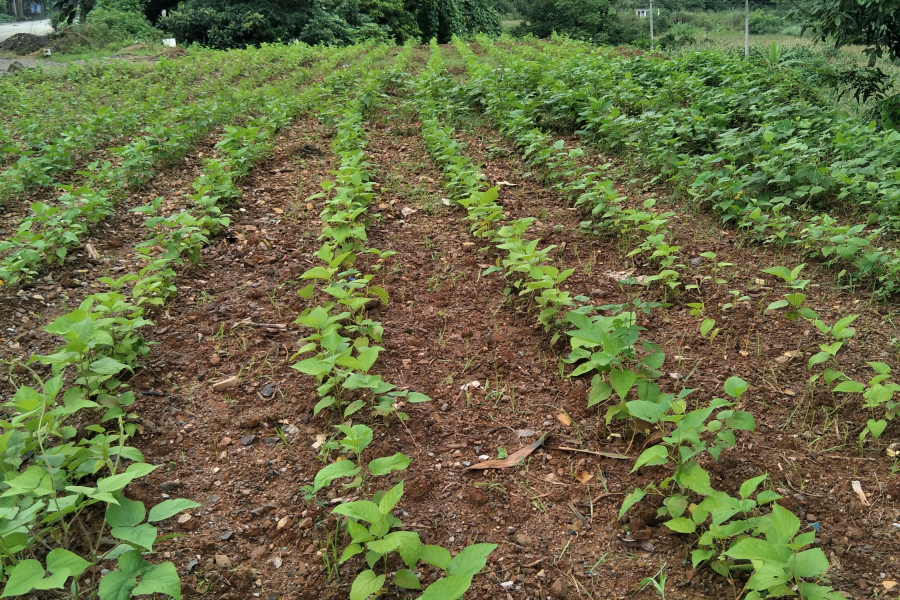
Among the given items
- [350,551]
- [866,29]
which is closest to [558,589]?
[350,551]

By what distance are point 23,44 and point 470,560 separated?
75.6ft

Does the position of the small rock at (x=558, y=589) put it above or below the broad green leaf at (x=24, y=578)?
Answer: below

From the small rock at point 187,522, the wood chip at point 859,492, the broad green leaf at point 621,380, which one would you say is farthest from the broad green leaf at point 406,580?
the wood chip at point 859,492

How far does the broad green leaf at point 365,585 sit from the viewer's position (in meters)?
1.71

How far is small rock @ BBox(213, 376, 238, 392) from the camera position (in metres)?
2.87

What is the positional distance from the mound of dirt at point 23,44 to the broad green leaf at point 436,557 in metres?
22.3

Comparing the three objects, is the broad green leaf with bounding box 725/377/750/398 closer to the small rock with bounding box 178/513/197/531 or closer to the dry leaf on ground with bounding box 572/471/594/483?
the dry leaf on ground with bounding box 572/471/594/483

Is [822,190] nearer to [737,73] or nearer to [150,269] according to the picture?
[737,73]

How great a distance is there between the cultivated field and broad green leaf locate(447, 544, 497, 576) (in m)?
0.01

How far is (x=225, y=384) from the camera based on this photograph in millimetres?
2877

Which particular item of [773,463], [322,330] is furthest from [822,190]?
[322,330]

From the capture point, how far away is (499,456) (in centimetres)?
245

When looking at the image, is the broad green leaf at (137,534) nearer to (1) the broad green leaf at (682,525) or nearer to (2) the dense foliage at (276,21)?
(1) the broad green leaf at (682,525)

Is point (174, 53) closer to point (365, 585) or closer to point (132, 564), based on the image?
point (132, 564)
